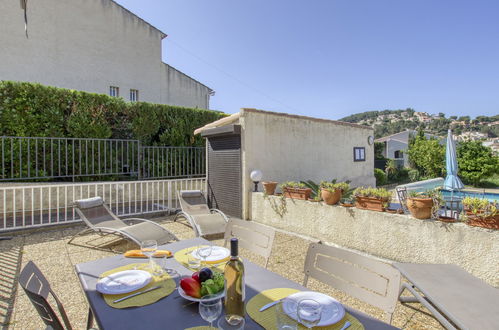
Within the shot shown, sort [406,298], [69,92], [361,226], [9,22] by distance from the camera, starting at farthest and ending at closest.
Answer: [9,22] < [69,92] < [361,226] < [406,298]

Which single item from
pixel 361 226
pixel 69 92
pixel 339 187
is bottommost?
pixel 361 226

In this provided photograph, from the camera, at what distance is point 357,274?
2127 mm

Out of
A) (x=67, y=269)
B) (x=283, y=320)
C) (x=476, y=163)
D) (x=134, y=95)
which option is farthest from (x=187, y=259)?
(x=476, y=163)

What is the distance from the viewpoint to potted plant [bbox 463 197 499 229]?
11.3ft

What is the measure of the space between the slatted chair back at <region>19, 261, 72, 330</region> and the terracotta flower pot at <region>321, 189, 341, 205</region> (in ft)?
15.2

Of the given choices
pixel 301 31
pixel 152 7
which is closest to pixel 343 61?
pixel 301 31

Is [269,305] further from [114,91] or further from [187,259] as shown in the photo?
[114,91]

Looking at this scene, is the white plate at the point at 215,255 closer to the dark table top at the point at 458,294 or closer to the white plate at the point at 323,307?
the white plate at the point at 323,307

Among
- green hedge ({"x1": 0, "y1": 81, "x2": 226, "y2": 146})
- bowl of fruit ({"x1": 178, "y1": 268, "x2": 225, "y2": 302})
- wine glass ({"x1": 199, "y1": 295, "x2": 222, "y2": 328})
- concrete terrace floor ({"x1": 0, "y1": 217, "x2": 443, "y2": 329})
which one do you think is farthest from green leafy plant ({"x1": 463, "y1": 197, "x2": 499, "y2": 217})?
green hedge ({"x1": 0, "y1": 81, "x2": 226, "y2": 146})

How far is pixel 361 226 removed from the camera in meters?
4.93

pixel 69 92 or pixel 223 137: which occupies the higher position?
pixel 69 92

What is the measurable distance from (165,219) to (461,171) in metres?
22.9

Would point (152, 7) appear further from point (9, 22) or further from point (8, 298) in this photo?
point (8, 298)

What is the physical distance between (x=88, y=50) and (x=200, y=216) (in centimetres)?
1373
